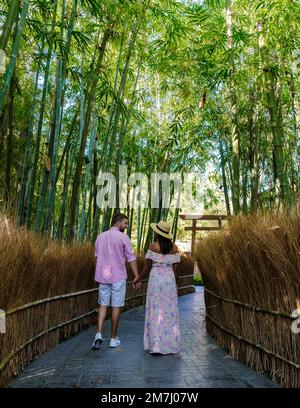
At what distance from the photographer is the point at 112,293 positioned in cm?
537

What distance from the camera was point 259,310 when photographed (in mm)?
4000

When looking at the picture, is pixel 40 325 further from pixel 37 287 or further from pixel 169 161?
pixel 169 161

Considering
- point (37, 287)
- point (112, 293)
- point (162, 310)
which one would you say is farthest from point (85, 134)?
point (37, 287)

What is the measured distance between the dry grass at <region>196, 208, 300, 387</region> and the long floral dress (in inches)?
19.2

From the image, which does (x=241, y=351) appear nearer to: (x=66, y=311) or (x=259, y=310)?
(x=259, y=310)

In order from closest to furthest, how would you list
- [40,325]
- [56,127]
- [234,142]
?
[40,325], [56,127], [234,142]

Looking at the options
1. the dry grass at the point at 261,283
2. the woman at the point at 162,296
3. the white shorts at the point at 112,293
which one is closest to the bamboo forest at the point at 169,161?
the dry grass at the point at 261,283

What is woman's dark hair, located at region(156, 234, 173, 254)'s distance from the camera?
5.22 metres

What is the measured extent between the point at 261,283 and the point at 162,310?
1499 mm

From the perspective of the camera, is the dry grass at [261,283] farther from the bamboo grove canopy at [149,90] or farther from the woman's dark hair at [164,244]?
the bamboo grove canopy at [149,90]

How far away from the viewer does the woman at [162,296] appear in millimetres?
5059

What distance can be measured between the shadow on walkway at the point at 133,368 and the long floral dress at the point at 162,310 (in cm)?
13
